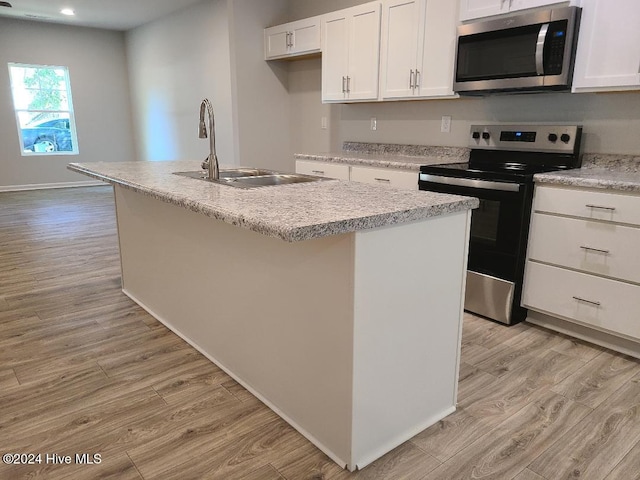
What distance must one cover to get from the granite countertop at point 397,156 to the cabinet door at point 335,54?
54 centimetres

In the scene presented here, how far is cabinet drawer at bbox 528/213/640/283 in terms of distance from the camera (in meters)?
2.19

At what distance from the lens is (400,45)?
3.35 metres

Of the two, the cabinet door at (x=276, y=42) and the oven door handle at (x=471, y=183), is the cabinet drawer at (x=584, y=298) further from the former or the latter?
the cabinet door at (x=276, y=42)

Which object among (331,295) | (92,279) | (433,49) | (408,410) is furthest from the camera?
(92,279)

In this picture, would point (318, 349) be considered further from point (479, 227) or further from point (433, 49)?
point (433, 49)

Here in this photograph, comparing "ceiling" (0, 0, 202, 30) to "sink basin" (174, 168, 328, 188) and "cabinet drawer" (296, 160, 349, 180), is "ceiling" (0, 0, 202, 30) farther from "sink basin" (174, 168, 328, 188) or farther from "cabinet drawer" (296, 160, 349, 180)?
"sink basin" (174, 168, 328, 188)

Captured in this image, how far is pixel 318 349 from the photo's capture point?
1.56 meters

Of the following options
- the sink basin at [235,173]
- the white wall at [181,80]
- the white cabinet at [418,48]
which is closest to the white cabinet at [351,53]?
the white cabinet at [418,48]

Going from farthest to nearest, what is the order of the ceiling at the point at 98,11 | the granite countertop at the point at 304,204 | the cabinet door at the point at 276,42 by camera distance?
1. the ceiling at the point at 98,11
2. the cabinet door at the point at 276,42
3. the granite countertop at the point at 304,204

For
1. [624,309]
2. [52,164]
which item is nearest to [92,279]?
[624,309]

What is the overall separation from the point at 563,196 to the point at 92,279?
124 inches

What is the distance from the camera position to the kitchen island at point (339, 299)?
140cm

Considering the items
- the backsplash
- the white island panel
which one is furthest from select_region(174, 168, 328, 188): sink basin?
the backsplash

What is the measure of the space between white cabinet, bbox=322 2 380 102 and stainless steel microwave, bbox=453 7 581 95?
0.82 m
